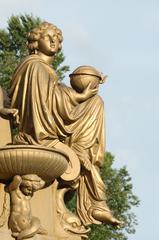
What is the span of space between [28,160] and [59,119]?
43.4 inches

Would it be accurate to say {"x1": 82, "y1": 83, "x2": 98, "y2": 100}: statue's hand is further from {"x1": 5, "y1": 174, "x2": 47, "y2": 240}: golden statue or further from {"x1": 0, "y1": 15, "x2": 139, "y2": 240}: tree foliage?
{"x1": 0, "y1": 15, "x2": 139, "y2": 240}: tree foliage

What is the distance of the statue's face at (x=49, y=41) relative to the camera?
17.6m

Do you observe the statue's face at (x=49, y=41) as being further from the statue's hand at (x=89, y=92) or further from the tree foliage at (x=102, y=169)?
the tree foliage at (x=102, y=169)

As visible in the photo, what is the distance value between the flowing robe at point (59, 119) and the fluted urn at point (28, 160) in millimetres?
435

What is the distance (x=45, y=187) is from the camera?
1711 centimetres

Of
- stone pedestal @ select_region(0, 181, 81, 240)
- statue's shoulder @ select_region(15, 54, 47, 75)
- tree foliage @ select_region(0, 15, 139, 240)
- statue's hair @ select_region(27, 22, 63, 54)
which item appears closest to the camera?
stone pedestal @ select_region(0, 181, 81, 240)

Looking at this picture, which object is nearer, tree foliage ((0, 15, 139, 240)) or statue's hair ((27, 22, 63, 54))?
statue's hair ((27, 22, 63, 54))

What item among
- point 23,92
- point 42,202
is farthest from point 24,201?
point 23,92

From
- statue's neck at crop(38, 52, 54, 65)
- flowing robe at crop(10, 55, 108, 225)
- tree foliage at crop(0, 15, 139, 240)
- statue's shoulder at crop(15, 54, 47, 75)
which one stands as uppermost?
tree foliage at crop(0, 15, 139, 240)

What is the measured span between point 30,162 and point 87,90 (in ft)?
6.25

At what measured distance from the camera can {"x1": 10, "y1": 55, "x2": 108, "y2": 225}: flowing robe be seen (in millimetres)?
16984

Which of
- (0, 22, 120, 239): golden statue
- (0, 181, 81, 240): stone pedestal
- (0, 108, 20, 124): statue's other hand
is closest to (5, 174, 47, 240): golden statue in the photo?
(0, 181, 81, 240): stone pedestal

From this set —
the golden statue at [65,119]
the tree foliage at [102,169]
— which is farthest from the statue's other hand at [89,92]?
the tree foliage at [102,169]

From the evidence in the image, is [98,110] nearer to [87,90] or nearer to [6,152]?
[87,90]
